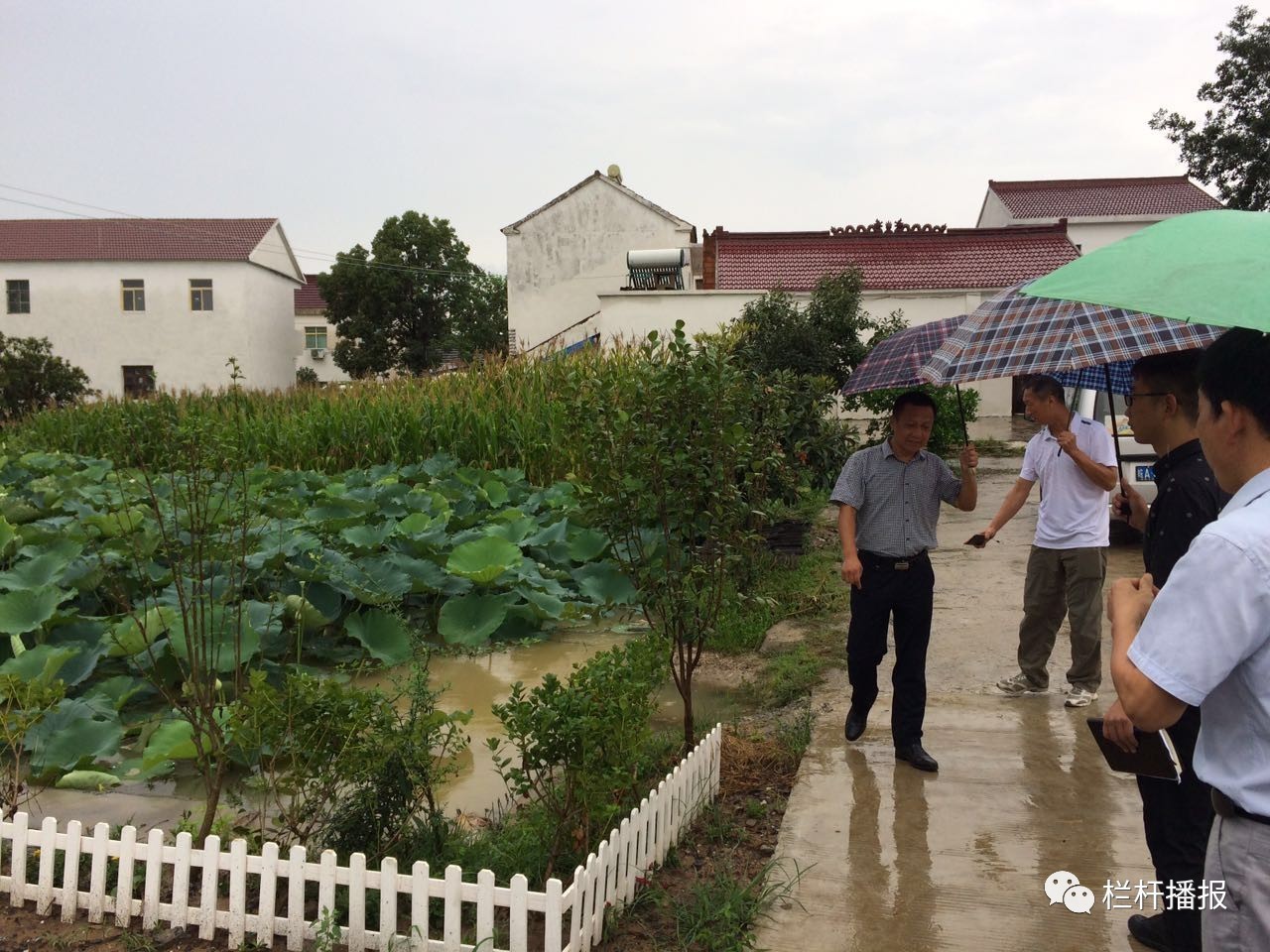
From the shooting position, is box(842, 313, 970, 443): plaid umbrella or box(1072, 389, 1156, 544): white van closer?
box(842, 313, 970, 443): plaid umbrella

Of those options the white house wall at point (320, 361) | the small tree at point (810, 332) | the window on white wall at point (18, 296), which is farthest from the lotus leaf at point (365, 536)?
the white house wall at point (320, 361)

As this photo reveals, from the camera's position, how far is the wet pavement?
3.14 metres

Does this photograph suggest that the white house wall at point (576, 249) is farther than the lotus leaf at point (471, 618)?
Yes

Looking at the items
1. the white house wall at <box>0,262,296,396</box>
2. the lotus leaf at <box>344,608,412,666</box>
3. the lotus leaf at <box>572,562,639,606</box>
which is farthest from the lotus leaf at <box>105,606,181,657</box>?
the white house wall at <box>0,262,296,396</box>

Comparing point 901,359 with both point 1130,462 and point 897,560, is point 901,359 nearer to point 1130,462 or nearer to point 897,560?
point 897,560

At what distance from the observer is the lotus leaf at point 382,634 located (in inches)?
243

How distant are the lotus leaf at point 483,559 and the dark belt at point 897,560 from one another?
3.41 meters

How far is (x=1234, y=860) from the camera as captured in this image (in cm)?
173

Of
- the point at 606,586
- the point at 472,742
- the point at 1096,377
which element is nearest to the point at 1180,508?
the point at 1096,377

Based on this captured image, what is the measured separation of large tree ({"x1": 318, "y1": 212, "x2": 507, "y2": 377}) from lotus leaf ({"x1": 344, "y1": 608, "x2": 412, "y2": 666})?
32429 mm

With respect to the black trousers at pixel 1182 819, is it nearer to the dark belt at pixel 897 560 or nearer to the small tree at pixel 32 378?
the dark belt at pixel 897 560

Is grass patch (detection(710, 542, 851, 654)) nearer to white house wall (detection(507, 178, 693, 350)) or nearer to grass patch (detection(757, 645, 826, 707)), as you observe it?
grass patch (detection(757, 645, 826, 707))

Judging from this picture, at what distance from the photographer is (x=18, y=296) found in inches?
1416

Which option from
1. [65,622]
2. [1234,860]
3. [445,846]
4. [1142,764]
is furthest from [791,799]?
[65,622]
